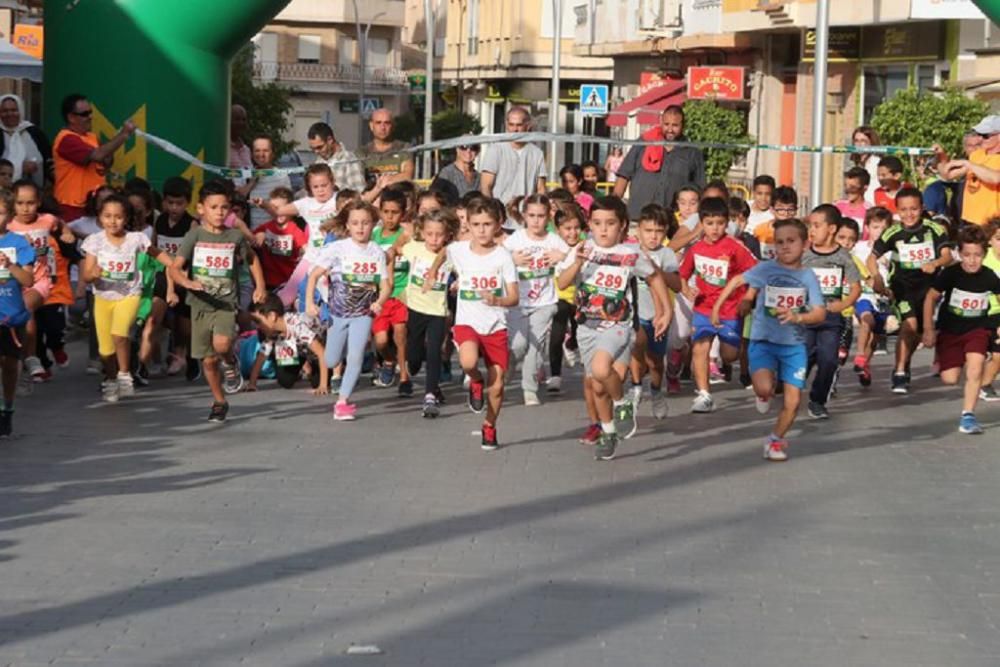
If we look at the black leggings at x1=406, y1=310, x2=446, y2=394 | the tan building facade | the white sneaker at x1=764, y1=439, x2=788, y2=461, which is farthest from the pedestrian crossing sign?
the tan building facade

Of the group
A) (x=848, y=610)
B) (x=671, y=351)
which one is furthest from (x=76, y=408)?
(x=848, y=610)

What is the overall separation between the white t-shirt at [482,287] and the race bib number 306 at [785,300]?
1.51 meters

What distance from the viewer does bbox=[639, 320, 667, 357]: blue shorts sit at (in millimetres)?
14008

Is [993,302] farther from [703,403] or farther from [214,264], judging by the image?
[214,264]

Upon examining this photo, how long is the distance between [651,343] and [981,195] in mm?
4458

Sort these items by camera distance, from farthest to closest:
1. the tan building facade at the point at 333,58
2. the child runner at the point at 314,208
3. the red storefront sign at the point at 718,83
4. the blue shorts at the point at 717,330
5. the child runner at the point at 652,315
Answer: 1. the tan building facade at the point at 333,58
2. the red storefront sign at the point at 718,83
3. the child runner at the point at 314,208
4. the blue shorts at the point at 717,330
5. the child runner at the point at 652,315

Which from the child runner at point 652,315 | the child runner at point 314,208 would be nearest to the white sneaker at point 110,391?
the child runner at point 314,208

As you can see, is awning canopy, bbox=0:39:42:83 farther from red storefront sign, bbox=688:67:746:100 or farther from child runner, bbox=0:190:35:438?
red storefront sign, bbox=688:67:746:100

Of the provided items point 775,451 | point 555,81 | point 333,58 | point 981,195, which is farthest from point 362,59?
point 775,451

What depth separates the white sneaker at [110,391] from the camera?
14.0 m

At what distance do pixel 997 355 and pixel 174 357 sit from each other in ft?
19.2

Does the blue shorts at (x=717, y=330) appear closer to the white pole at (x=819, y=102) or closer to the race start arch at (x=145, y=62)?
the race start arch at (x=145, y=62)

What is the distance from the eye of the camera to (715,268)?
46.8ft

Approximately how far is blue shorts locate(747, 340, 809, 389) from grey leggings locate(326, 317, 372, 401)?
2.60m
